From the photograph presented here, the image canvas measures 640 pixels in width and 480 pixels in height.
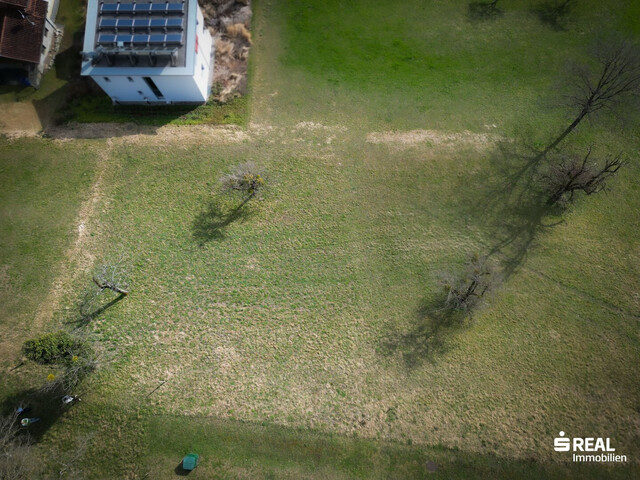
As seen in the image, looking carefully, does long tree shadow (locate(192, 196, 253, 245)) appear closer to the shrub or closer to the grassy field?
the grassy field

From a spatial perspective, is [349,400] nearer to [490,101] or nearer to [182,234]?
[182,234]

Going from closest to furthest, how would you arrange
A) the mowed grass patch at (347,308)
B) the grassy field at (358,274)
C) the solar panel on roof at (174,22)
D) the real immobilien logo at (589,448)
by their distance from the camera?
the real immobilien logo at (589,448) → the grassy field at (358,274) → the mowed grass patch at (347,308) → the solar panel on roof at (174,22)

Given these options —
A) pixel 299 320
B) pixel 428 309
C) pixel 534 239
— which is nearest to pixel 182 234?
pixel 299 320

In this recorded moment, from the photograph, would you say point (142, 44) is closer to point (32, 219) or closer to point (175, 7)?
point (175, 7)

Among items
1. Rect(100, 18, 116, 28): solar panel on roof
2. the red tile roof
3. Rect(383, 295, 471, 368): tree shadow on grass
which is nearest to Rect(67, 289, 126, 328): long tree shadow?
Rect(383, 295, 471, 368): tree shadow on grass

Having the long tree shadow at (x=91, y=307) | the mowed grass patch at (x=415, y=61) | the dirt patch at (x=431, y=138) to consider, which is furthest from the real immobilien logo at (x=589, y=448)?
the long tree shadow at (x=91, y=307)

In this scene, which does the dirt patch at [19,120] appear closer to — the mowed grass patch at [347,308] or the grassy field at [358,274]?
the grassy field at [358,274]

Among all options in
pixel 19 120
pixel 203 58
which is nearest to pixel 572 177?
pixel 203 58
